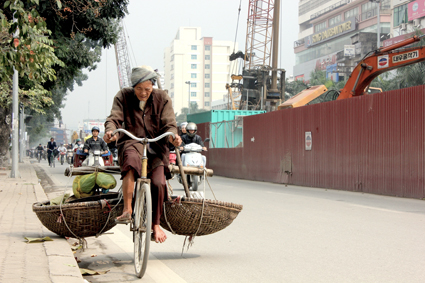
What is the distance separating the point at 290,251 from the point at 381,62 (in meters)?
12.9

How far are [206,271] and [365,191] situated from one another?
424 inches

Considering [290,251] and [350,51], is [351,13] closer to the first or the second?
[350,51]

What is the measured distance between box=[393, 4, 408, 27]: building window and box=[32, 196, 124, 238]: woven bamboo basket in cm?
9527

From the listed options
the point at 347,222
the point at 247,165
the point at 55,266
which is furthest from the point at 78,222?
the point at 247,165

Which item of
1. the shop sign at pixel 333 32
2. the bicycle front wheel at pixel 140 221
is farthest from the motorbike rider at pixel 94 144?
the shop sign at pixel 333 32

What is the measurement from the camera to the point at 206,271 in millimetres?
5309

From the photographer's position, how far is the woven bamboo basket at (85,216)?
549 cm

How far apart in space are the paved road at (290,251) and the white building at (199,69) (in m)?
187

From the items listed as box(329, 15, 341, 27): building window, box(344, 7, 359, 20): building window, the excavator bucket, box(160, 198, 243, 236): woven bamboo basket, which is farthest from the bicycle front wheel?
box(329, 15, 341, 27): building window

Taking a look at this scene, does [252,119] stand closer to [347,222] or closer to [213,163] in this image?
[213,163]

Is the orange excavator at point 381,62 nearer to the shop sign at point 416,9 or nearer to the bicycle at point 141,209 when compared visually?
the bicycle at point 141,209

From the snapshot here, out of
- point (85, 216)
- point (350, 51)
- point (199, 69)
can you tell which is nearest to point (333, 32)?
point (350, 51)

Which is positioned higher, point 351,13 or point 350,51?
point 351,13

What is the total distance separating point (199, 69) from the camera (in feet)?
648
